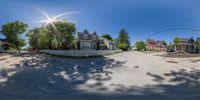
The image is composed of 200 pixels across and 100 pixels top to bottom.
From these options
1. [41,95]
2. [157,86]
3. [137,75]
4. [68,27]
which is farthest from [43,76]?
[68,27]

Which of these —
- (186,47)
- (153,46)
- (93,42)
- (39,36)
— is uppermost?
(39,36)

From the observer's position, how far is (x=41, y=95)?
8.96 metres

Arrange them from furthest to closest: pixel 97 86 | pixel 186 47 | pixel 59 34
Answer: pixel 186 47
pixel 59 34
pixel 97 86

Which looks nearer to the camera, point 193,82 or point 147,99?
point 147,99

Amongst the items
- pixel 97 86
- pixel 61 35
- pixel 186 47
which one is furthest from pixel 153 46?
pixel 97 86

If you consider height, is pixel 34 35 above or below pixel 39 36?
above

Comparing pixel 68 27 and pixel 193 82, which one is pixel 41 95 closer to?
pixel 193 82

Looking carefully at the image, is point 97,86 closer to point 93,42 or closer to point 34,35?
point 34,35

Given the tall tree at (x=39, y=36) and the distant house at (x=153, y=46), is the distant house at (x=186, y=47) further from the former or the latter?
the tall tree at (x=39, y=36)

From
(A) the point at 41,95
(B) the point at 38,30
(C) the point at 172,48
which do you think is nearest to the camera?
(A) the point at 41,95

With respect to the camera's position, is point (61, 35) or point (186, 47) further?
point (186, 47)

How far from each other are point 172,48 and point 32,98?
3476 centimetres

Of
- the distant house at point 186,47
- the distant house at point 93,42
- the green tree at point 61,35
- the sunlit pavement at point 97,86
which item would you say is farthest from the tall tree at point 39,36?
Answer: the distant house at point 186,47

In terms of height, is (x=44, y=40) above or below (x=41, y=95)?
above
